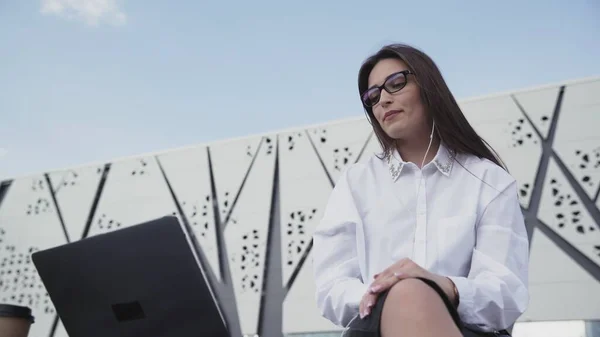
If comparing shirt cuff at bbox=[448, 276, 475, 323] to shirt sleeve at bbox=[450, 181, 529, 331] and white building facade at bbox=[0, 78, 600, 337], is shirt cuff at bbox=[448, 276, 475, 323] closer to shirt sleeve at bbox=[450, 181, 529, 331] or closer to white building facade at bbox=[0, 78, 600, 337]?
shirt sleeve at bbox=[450, 181, 529, 331]

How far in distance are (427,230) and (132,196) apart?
6.40 metres

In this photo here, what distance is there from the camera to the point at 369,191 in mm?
1007

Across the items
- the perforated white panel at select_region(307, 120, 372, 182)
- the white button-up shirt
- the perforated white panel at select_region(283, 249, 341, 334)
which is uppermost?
the perforated white panel at select_region(307, 120, 372, 182)

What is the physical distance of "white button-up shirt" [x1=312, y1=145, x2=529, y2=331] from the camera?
0.83 metres

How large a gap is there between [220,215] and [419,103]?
218 inches

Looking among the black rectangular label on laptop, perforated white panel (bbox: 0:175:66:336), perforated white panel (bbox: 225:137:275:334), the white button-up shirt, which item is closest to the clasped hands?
the white button-up shirt

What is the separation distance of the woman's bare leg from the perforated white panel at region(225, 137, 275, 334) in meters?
5.45

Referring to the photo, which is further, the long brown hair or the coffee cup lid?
the coffee cup lid

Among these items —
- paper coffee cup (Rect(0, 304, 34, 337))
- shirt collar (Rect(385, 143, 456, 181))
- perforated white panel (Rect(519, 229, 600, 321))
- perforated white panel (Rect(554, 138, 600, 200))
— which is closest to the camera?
shirt collar (Rect(385, 143, 456, 181))

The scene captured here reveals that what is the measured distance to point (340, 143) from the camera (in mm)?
6047

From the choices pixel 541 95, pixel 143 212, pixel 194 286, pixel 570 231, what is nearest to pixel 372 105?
pixel 194 286

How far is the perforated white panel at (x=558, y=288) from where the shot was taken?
477 centimetres

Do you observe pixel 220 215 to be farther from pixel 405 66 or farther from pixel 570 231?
pixel 405 66

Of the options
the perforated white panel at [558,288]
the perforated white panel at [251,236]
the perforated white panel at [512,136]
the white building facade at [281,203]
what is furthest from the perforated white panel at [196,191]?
the perforated white panel at [558,288]
